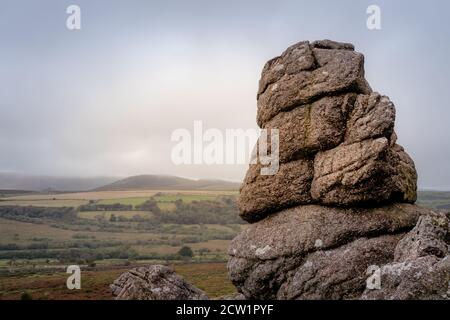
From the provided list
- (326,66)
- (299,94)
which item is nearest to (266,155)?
(299,94)

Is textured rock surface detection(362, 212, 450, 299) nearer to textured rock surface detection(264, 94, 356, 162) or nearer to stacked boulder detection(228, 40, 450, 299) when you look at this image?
stacked boulder detection(228, 40, 450, 299)

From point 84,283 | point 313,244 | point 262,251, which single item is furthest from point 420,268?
point 84,283

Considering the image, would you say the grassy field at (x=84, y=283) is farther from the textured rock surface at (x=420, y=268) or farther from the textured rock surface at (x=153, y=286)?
the textured rock surface at (x=420, y=268)

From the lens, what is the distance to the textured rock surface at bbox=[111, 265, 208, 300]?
Result: 20531 mm

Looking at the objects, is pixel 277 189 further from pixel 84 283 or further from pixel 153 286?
pixel 84 283

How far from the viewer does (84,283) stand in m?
97.5

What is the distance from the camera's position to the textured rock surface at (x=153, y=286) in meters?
20.5

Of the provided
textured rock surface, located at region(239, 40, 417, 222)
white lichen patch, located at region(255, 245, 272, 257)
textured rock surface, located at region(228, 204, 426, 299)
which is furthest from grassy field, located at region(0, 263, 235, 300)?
textured rock surface, located at region(239, 40, 417, 222)

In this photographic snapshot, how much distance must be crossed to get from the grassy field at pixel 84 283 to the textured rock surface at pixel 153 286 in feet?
170

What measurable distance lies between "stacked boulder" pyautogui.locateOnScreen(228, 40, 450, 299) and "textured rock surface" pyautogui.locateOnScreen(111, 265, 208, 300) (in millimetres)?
3109

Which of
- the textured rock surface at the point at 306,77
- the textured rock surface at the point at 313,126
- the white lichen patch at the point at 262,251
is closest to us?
the white lichen patch at the point at 262,251

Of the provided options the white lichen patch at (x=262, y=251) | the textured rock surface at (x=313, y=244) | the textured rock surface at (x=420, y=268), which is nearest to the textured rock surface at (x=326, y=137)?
the textured rock surface at (x=313, y=244)

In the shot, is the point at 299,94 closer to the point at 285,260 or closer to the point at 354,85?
the point at 354,85
